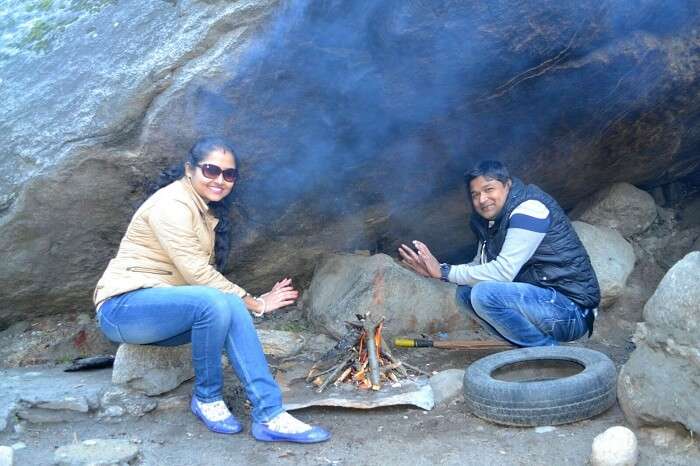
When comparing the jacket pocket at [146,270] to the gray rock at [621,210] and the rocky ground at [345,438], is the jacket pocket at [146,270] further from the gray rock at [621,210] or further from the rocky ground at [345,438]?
the gray rock at [621,210]

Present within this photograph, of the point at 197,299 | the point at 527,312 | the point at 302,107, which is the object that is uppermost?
the point at 302,107

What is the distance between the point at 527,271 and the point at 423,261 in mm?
719

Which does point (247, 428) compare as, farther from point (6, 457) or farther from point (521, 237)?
point (521, 237)

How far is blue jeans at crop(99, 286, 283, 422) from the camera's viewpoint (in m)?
3.97

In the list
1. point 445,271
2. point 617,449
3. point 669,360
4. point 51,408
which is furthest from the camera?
point 445,271

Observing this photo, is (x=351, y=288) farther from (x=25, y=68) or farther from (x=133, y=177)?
(x=25, y=68)

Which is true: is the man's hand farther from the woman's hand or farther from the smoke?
the woman's hand

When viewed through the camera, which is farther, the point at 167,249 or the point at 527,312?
the point at 527,312

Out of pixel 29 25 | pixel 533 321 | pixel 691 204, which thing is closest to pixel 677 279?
pixel 533 321

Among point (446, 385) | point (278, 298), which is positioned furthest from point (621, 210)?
point (278, 298)

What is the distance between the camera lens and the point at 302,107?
5.02 meters

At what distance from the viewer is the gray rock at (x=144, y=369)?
180 inches

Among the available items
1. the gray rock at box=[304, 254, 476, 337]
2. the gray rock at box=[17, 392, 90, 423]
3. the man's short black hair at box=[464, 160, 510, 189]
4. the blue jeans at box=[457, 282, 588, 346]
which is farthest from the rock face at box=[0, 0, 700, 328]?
the blue jeans at box=[457, 282, 588, 346]

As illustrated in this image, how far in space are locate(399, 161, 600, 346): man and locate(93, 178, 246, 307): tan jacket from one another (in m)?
1.65
